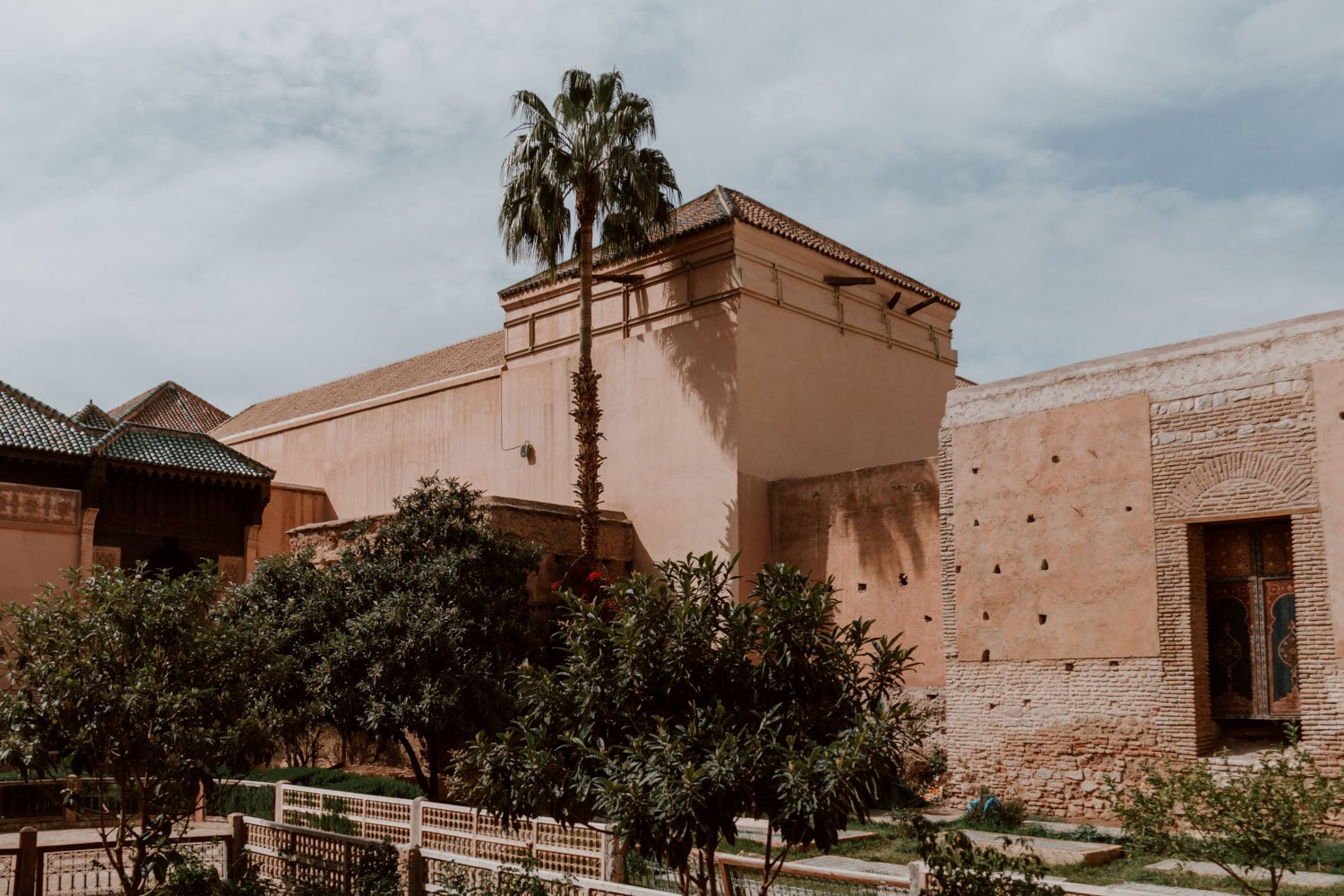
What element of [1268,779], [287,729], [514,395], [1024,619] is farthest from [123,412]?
[1268,779]

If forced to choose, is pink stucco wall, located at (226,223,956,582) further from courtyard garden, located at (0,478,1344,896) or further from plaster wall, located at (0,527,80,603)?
plaster wall, located at (0,527,80,603)

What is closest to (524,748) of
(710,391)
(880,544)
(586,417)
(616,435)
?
(880,544)

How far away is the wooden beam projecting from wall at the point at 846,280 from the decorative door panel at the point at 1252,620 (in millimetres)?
8594

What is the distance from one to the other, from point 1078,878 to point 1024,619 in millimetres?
4337

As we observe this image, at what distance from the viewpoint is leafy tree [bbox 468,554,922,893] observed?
6.12 meters

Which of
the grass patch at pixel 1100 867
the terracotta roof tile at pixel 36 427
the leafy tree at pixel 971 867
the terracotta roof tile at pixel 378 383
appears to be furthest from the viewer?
the terracotta roof tile at pixel 378 383

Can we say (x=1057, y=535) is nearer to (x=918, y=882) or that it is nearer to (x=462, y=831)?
(x=462, y=831)

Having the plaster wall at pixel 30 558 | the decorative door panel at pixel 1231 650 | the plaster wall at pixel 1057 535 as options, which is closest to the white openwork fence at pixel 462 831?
the plaster wall at pixel 1057 535

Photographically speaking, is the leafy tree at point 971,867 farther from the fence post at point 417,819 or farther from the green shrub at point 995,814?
the green shrub at point 995,814

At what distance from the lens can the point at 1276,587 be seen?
12.5 meters

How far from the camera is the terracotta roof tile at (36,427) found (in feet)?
72.6

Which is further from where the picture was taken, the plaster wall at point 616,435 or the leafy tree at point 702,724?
the plaster wall at point 616,435

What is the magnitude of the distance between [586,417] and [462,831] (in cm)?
965

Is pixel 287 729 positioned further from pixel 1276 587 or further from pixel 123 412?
→ pixel 123 412
